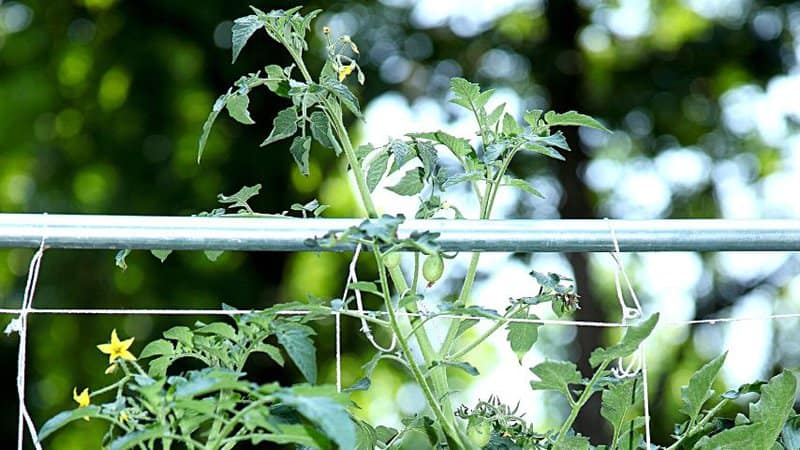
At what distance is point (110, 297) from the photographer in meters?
2.20

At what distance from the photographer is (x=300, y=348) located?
51cm

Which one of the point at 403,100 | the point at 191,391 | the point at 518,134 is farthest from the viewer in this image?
the point at 403,100

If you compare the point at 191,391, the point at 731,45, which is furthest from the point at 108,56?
the point at 191,391

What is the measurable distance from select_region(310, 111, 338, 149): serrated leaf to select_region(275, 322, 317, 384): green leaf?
0.15 meters

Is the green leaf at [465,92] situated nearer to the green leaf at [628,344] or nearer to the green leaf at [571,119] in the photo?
the green leaf at [571,119]

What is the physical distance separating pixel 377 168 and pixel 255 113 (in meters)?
1.70

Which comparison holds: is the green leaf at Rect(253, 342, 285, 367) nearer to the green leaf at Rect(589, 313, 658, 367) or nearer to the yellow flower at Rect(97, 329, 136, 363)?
the yellow flower at Rect(97, 329, 136, 363)

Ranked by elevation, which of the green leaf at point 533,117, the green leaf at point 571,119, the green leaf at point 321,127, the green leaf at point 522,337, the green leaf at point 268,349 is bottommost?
the green leaf at point 522,337

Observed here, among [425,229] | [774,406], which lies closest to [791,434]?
[774,406]

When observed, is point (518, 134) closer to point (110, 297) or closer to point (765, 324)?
point (110, 297)

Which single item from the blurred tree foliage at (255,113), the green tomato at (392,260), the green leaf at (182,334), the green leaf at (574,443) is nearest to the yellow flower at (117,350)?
the green leaf at (182,334)

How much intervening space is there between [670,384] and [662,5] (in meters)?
1.26

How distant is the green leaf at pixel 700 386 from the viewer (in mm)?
599

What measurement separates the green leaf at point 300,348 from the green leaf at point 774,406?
0.26 m
